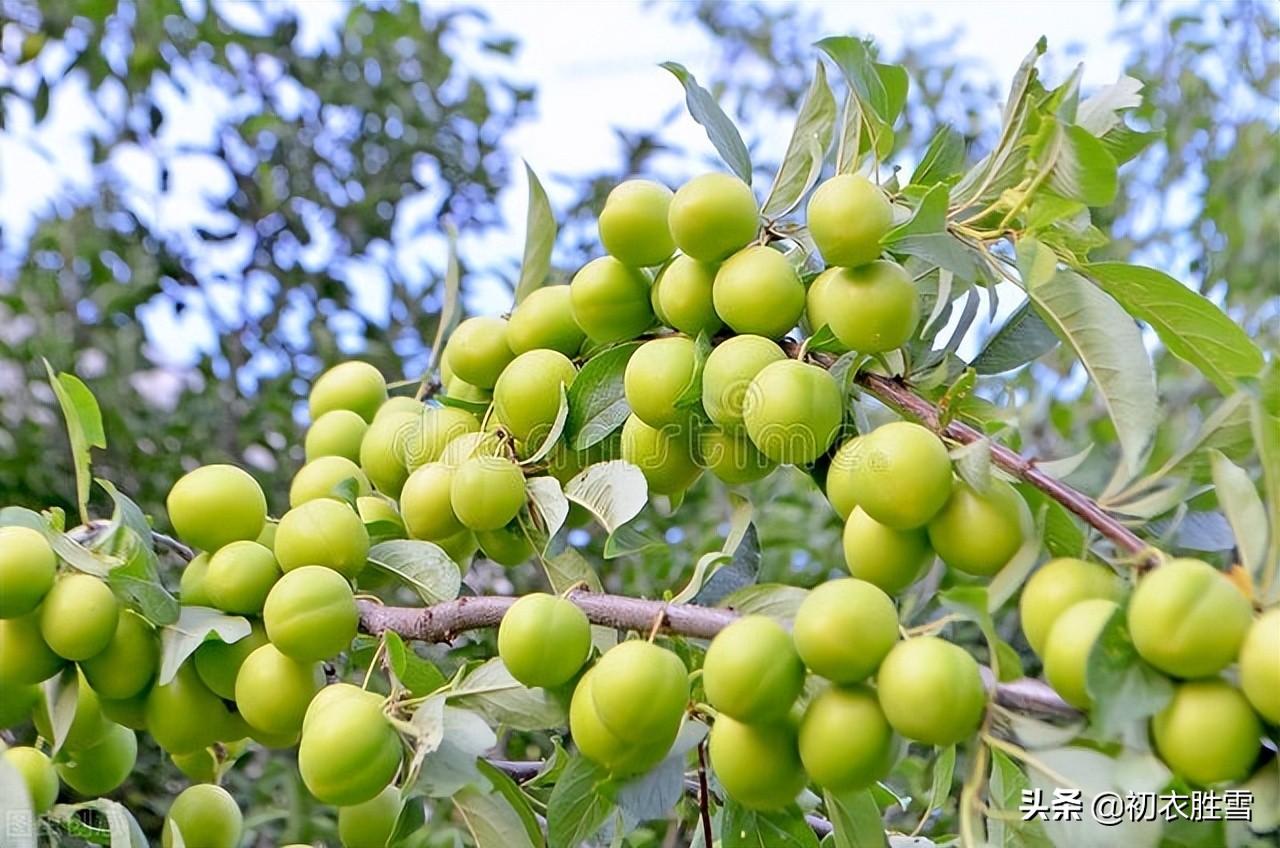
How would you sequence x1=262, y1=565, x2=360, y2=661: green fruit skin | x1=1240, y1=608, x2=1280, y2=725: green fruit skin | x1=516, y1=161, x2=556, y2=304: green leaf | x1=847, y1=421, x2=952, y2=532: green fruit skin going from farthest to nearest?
1. x1=516, y1=161, x2=556, y2=304: green leaf
2. x1=262, y1=565, x2=360, y2=661: green fruit skin
3. x1=847, y1=421, x2=952, y2=532: green fruit skin
4. x1=1240, y1=608, x2=1280, y2=725: green fruit skin

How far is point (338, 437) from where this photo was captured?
818 millimetres

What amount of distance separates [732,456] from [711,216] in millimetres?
130

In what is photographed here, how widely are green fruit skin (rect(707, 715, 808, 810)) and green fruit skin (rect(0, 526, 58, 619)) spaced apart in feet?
1.23

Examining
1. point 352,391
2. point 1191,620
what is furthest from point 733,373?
point 352,391

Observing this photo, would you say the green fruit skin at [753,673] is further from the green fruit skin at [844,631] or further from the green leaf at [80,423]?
the green leaf at [80,423]

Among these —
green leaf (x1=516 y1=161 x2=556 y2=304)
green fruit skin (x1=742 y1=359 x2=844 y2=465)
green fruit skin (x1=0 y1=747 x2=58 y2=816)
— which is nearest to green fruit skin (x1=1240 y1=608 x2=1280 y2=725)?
green fruit skin (x1=742 y1=359 x2=844 y2=465)

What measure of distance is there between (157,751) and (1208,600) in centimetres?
117

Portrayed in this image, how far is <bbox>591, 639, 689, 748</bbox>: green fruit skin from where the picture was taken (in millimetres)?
523

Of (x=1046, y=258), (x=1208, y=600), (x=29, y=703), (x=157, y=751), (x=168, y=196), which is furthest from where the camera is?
(x=168, y=196)

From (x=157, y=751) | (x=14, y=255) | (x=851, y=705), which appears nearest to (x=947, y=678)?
(x=851, y=705)

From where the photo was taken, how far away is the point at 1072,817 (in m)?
0.49

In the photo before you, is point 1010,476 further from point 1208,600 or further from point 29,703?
point 29,703

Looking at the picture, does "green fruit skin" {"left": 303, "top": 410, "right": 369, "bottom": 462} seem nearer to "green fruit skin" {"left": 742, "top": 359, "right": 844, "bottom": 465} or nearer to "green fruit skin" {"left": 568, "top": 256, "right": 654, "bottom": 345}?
"green fruit skin" {"left": 568, "top": 256, "right": 654, "bottom": 345}

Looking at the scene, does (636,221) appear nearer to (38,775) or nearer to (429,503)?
(429,503)
